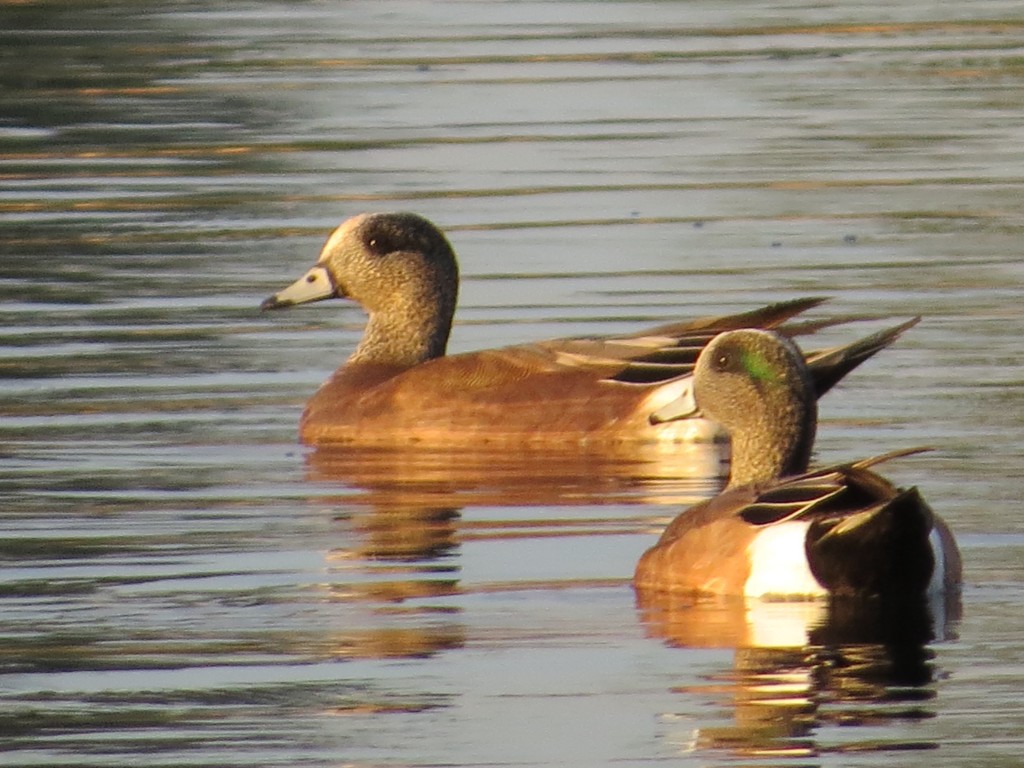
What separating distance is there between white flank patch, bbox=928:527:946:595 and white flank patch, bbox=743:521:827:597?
11.5 inches

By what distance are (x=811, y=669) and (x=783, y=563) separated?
2.36ft

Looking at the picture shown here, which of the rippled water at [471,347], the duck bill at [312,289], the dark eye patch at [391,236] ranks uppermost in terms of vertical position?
the dark eye patch at [391,236]

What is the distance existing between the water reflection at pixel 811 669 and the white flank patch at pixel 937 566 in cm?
3

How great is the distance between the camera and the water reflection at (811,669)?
A: 22.6ft

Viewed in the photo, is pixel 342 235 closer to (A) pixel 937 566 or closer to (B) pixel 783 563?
(B) pixel 783 563

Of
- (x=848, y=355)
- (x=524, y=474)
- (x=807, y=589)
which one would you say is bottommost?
(x=524, y=474)

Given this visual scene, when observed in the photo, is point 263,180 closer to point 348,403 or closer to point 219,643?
point 348,403

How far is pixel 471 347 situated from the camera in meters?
12.9

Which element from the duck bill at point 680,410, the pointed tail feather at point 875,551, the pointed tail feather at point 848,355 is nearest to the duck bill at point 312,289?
Answer: the pointed tail feather at point 848,355

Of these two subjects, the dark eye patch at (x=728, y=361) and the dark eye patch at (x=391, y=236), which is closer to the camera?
the dark eye patch at (x=728, y=361)

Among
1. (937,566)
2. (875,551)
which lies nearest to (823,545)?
(875,551)

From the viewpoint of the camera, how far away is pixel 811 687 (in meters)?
7.37

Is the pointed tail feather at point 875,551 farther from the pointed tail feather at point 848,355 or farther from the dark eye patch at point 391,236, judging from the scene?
the dark eye patch at point 391,236

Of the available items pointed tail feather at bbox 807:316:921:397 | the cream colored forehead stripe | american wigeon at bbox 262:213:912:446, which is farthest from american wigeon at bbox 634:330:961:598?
the cream colored forehead stripe
